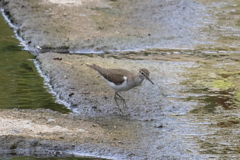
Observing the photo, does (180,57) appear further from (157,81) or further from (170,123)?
(170,123)

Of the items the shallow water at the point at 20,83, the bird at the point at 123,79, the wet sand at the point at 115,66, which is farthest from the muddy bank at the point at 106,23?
the bird at the point at 123,79

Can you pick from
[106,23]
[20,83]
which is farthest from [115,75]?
[106,23]

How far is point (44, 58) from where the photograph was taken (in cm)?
1045

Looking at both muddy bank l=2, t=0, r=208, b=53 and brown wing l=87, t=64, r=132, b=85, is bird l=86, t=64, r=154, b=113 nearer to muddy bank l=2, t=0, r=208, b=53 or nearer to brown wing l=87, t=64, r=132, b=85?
brown wing l=87, t=64, r=132, b=85

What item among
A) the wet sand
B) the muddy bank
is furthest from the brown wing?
the muddy bank

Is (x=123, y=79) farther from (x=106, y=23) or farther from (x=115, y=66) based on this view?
(x=106, y=23)

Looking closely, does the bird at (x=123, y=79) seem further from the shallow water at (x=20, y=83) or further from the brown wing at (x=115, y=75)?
the shallow water at (x=20, y=83)

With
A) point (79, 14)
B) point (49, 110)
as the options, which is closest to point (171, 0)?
point (79, 14)

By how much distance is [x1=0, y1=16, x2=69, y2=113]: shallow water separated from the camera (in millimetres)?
8102

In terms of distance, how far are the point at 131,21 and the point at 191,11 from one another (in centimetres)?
212

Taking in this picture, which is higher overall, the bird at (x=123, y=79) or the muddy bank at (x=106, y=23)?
the bird at (x=123, y=79)

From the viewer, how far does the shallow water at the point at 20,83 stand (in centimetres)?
810

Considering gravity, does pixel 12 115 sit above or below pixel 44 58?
above

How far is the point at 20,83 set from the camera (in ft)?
30.0
